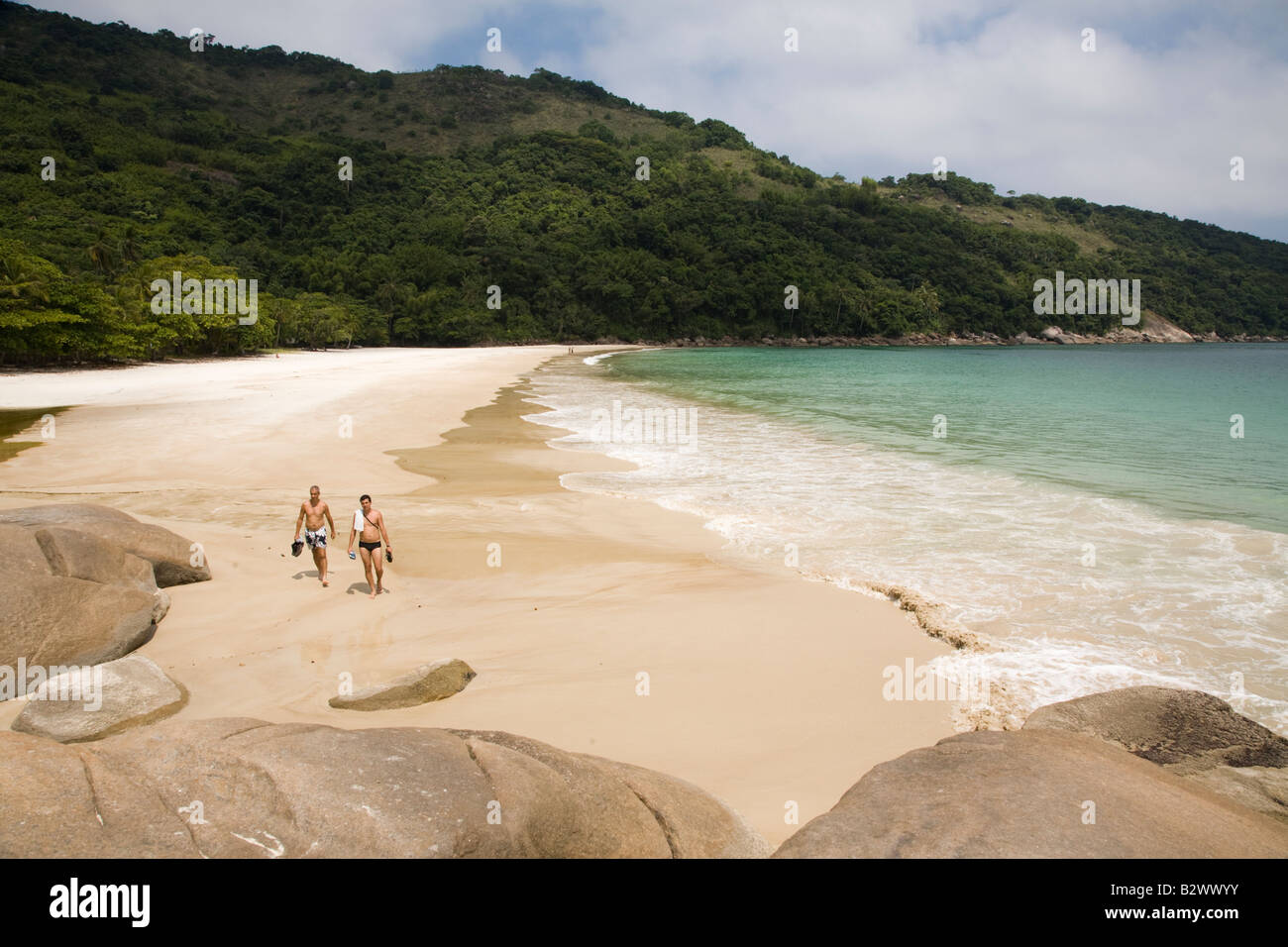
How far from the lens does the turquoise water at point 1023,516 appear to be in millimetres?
7597

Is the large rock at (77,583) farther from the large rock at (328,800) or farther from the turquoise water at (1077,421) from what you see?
the turquoise water at (1077,421)

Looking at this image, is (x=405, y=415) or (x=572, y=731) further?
(x=405, y=415)

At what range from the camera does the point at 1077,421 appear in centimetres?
2919

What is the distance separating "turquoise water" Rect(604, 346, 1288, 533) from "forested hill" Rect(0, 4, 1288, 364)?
37.3 metres

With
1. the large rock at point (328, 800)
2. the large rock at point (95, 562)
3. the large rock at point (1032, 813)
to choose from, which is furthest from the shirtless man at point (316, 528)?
the large rock at point (1032, 813)

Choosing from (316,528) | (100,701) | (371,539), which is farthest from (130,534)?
(100,701)

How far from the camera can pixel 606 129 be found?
196 metres

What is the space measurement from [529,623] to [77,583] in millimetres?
4365

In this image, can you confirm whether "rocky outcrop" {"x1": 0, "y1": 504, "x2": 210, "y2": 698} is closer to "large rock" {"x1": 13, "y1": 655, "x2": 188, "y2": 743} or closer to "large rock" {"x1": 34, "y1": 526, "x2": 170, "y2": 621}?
"large rock" {"x1": 34, "y1": 526, "x2": 170, "y2": 621}

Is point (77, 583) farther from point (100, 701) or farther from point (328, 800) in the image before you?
point (328, 800)

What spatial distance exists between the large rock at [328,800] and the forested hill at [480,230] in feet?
151
